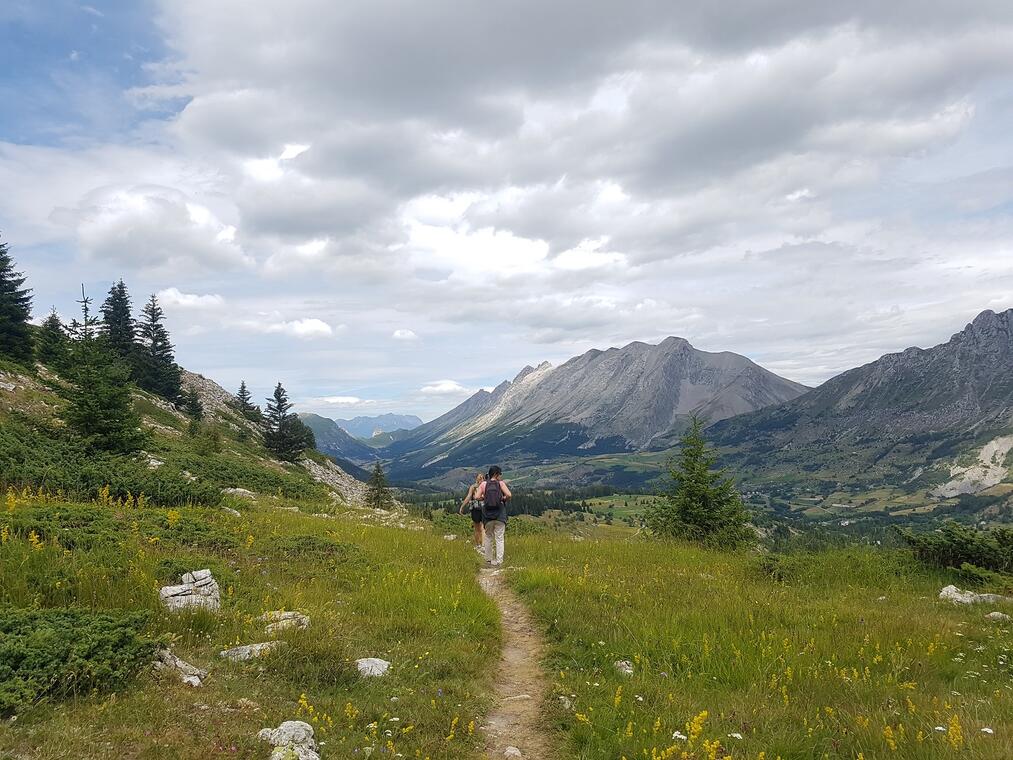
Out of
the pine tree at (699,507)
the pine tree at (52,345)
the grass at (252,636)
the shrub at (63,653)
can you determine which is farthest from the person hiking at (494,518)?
the pine tree at (52,345)

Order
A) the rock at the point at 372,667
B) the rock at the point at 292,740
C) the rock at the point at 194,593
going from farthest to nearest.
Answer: the rock at the point at 194,593, the rock at the point at 372,667, the rock at the point at 292,740

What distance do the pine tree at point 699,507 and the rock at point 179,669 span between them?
17.9 m

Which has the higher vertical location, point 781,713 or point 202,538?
point 202,538

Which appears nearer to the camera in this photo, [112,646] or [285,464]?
[112,646]

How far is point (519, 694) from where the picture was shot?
7379 millimetres

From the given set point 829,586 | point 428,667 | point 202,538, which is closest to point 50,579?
point 202,538

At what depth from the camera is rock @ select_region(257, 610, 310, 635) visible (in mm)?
7555

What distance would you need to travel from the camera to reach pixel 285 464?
56.6m

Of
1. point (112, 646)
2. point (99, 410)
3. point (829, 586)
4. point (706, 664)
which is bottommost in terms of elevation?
point (829, 586)

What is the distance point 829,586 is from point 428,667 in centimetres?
1048

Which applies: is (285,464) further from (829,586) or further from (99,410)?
(829,586)

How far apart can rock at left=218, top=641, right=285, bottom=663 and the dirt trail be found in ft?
9.62

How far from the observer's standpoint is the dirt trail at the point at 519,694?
19.8ft

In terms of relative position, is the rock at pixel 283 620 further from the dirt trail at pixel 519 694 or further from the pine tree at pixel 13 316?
the pine tree at pixel 13 316
